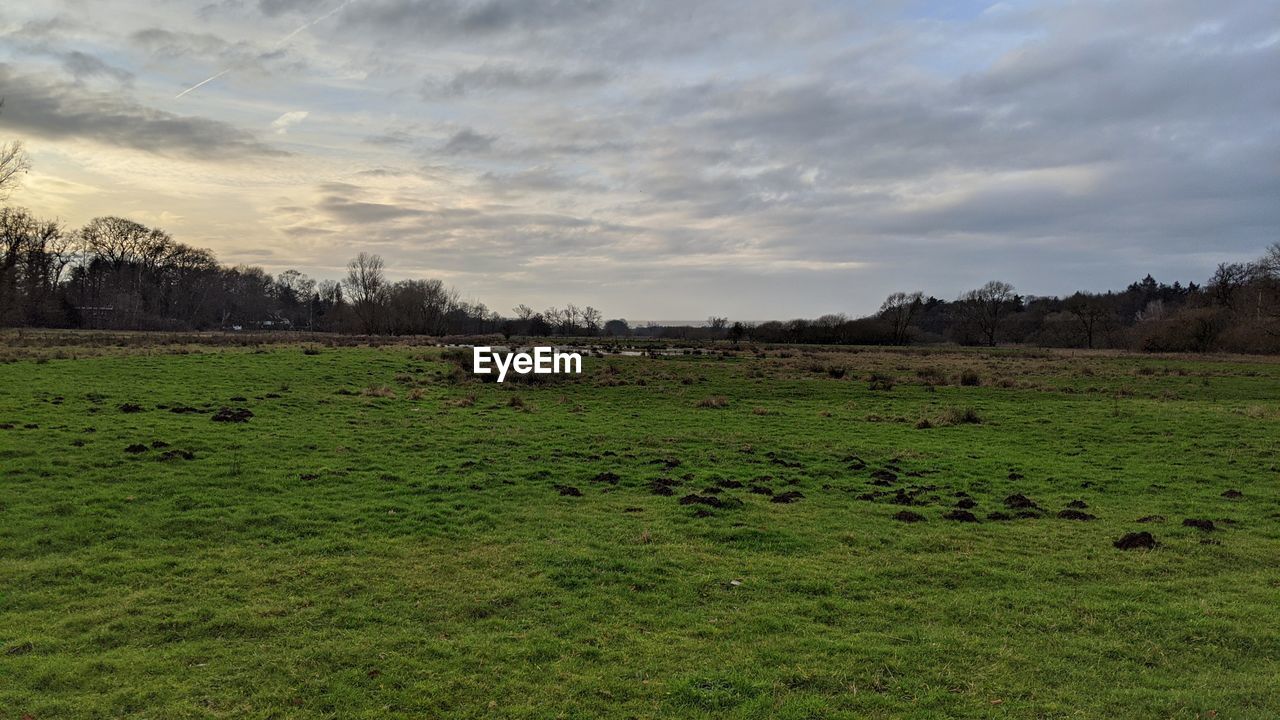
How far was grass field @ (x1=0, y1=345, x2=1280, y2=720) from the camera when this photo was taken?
630 cm

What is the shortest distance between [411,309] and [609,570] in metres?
122

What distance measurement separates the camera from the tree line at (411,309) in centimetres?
8512

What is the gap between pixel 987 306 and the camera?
463ft

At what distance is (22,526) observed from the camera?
421 inches

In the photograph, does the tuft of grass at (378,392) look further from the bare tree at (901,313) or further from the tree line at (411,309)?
the bare tree at (901,313)

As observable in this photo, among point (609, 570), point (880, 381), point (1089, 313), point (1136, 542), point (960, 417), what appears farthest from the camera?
point (1089, 313)

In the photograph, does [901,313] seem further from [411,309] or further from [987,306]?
[411,309]

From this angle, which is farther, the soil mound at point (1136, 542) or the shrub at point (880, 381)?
the shrub at point (880, 381)

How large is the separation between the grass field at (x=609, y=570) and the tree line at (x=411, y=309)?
61.8 metres

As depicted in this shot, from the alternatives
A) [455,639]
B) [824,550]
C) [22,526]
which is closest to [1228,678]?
[824,550]

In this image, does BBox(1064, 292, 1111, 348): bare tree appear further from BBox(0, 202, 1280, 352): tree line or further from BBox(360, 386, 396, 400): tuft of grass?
BBox(360, 386, 396, 400): tuft of grass

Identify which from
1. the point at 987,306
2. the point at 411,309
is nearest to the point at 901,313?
the point at 987,306

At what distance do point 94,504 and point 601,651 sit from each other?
10.4 metres

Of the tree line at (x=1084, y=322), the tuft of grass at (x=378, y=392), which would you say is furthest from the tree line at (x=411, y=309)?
the tuft of grass at (x=378, y=392)
